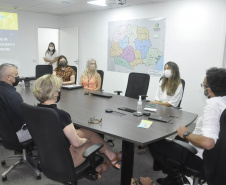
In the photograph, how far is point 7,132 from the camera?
91.0 inches

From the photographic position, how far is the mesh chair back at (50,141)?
5.06ft

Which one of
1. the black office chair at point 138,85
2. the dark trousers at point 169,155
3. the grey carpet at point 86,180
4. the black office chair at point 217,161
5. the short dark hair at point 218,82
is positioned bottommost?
the grey carpet at point 86,180

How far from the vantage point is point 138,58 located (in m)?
5.73

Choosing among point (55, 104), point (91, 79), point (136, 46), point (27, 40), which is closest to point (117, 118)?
point (55, 104)

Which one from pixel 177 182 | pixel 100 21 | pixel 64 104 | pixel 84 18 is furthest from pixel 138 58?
pixel 177 182

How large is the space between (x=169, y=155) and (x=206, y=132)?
1.70 ft

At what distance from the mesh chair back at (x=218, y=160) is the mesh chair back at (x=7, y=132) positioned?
181 cm

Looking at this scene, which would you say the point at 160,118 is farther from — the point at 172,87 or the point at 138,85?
the point at 138,85

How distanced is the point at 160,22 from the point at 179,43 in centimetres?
70

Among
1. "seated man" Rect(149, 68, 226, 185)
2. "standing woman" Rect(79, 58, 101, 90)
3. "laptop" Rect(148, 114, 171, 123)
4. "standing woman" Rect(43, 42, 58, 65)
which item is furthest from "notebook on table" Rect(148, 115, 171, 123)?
"standing woman" Rect(43, 42, 58, 65)

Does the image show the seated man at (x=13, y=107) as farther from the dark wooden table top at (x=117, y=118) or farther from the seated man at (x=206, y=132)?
the seated man at (x=206, y=132)

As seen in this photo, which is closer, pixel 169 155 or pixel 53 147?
pixel 53 147

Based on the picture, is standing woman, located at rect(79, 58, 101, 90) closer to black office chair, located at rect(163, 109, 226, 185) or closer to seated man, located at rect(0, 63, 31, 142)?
seated man, located at rect(0, 63, 31, 142)

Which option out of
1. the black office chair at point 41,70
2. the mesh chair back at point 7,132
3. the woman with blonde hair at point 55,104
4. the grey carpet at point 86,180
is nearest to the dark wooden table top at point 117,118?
the woman with blonde hair at point 55,104
